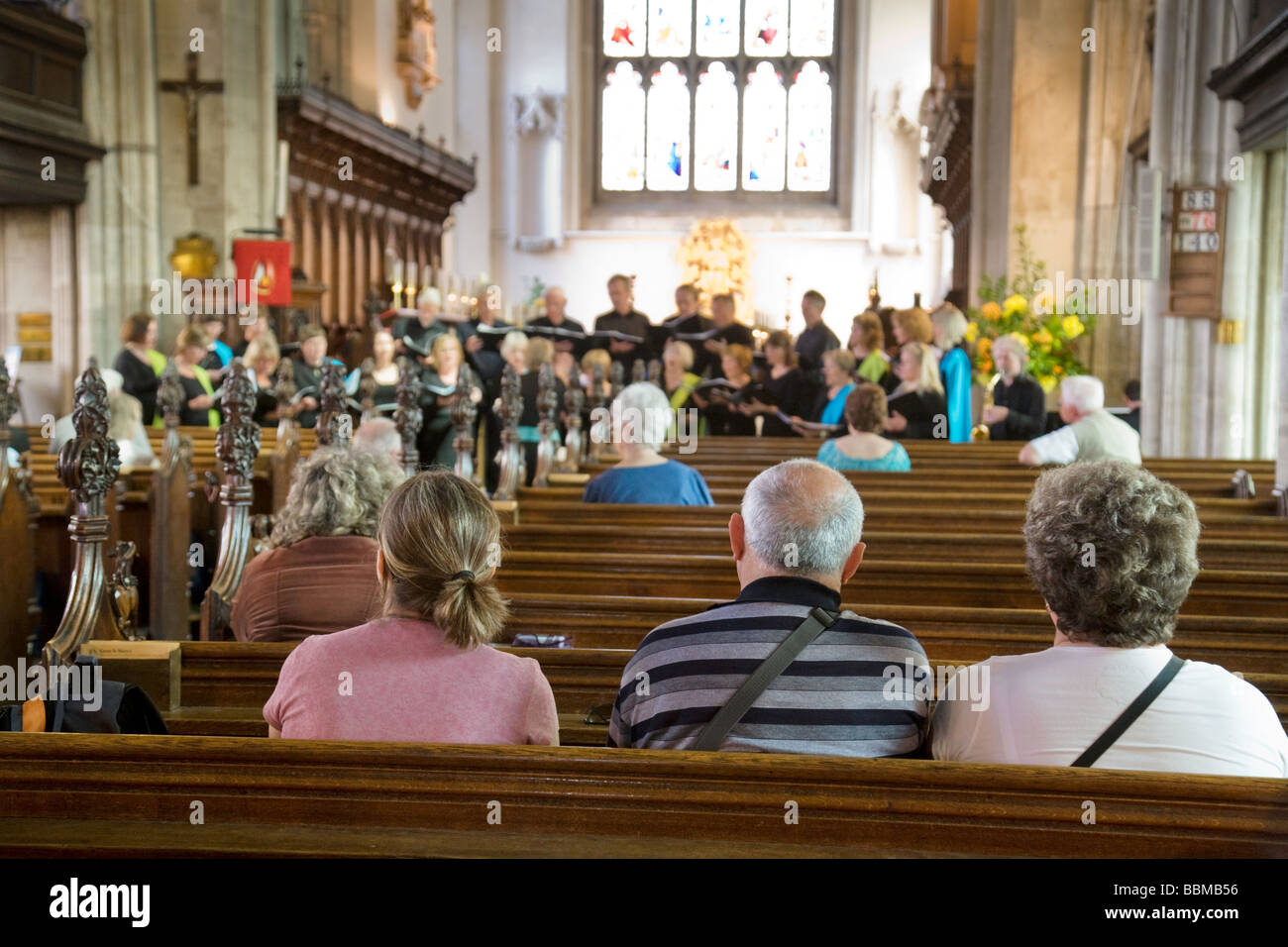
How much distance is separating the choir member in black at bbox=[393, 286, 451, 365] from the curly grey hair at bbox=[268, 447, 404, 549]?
21.3 feet

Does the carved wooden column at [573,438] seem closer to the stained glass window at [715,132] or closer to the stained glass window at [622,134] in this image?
the stained glass window at [622,134]

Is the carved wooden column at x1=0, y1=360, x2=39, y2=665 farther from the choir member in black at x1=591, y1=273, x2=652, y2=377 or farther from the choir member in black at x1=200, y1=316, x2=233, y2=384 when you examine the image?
the choir member in black at x1=591, y1=273, x2=652, y2=377

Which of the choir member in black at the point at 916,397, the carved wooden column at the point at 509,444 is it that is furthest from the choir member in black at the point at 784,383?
the carved wooden column at the point at 509,444

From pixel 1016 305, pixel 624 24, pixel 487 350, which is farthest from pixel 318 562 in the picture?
pixel 624 24

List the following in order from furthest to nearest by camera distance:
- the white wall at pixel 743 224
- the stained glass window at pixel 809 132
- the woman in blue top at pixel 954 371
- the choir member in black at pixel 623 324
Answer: the stained glass window at pixel 809 132
the white wall at pixel 743 224
the choir member in black at pixel 623 324
the woman in blue top at pixel 954 371

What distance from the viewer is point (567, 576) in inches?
158

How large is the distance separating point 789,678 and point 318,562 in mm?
1457

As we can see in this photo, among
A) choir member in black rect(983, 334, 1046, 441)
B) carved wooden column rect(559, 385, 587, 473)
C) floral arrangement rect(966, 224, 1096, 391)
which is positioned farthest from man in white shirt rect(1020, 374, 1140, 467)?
floral arrangement rect(966, 224, 1096, 391)

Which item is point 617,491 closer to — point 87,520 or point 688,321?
point 87,520

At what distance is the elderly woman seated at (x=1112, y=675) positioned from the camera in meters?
2.03

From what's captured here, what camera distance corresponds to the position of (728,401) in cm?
938

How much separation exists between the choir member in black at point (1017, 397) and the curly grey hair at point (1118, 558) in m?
5.83

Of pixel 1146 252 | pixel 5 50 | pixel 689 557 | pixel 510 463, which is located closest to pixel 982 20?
pixel 1146 252
